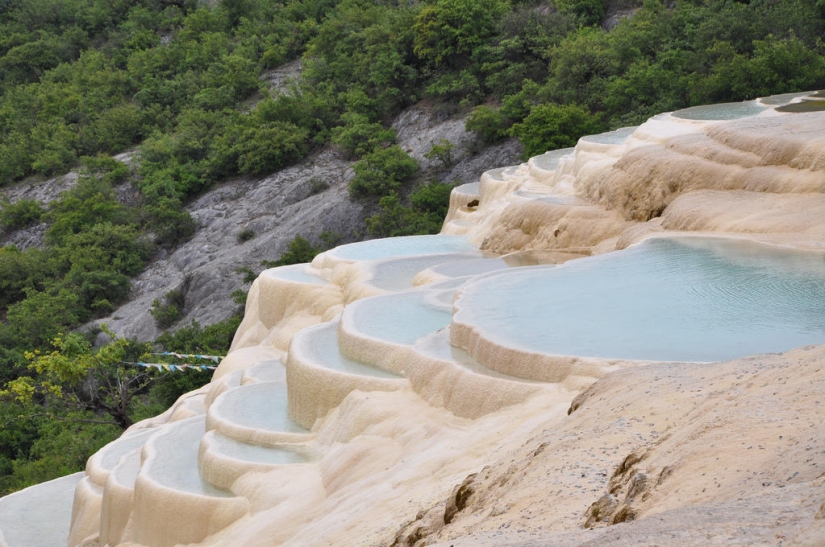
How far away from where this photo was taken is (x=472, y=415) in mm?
8906

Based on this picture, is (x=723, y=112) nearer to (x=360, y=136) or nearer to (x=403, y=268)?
(x=403, y=268)

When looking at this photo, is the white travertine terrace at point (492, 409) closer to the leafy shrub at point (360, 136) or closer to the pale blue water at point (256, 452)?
the pale blue water at point (256, 452)

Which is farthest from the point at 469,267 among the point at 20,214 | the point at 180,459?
the point at 20,214

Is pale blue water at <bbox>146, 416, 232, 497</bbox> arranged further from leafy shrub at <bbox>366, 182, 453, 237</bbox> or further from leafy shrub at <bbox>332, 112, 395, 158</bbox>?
leafy shrub at <bbox>332, 112, 395, 158</bbox>

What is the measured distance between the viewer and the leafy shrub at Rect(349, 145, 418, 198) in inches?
1182

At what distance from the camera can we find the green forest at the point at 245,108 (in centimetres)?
2394

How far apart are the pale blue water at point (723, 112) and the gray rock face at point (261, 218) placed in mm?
9569

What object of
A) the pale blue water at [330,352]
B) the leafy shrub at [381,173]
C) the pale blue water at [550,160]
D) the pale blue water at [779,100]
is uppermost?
the pale blue water at [330,352]

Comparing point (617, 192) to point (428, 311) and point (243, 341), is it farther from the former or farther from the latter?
point (243, 341)

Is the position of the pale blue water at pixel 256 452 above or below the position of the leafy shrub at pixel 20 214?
above

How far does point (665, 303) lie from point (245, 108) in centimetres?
2957

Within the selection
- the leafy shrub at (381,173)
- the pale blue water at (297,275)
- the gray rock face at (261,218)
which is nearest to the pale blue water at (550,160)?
the pale blue water at (297,275)

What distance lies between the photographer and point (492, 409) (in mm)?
8742

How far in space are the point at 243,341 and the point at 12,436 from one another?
834cm
